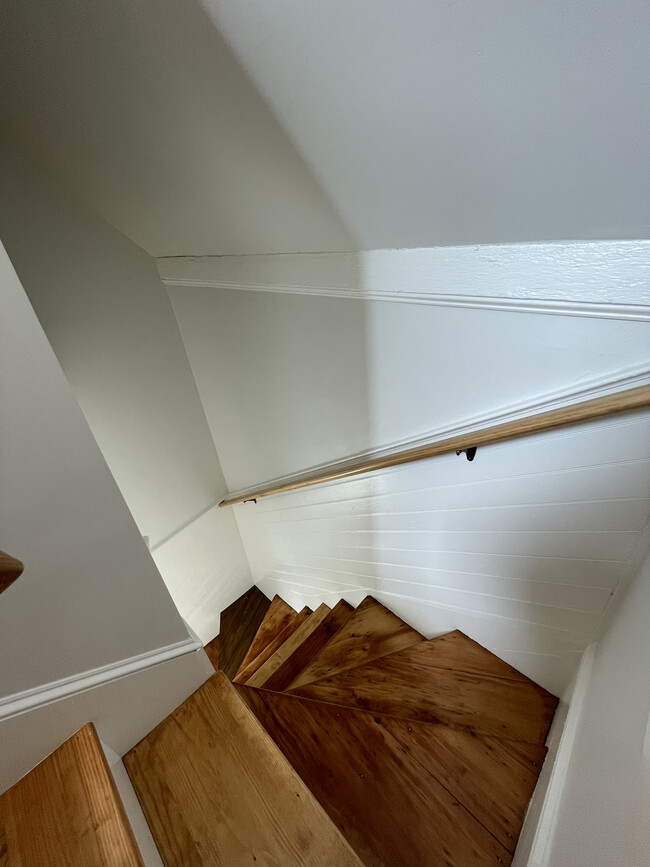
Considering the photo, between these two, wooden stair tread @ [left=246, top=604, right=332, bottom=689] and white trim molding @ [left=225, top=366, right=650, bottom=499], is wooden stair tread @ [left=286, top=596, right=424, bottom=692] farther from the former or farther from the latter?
white trim molding @ [left=225, top=366, right=650, bottom=499]

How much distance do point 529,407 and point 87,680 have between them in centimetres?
110

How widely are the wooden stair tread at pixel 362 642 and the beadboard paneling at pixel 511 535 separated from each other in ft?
0.22

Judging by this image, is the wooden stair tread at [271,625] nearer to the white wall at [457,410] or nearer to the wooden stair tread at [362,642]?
the white wall at [457,410]

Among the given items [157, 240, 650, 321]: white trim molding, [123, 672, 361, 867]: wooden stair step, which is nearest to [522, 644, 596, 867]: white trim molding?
[123, 672, 361, 867]: wooden stair step

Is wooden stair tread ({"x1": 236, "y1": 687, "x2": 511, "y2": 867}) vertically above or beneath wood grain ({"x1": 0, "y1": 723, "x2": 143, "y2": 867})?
beneath

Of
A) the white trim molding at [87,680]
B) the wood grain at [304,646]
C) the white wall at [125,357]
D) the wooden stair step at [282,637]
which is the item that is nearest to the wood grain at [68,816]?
the white trim molding at [87,680]

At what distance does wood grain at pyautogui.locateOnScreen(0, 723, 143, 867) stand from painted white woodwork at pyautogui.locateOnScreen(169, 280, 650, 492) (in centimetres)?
105

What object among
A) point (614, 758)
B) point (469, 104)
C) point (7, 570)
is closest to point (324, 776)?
point (614, 758)

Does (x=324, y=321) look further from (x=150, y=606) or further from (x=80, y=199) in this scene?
(x=80, y=199)

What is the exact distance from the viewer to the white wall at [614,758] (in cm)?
60

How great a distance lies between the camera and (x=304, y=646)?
1960 millimetres

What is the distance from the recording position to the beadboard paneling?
0.91m

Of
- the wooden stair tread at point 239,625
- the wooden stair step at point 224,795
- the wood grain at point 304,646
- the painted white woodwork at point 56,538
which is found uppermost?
the painted white woodwork at point 56,538

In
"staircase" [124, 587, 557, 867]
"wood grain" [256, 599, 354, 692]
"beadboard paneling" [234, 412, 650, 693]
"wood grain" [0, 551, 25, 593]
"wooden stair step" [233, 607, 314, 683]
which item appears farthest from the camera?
"wooden stair step" [233, 607, 314, 683]
